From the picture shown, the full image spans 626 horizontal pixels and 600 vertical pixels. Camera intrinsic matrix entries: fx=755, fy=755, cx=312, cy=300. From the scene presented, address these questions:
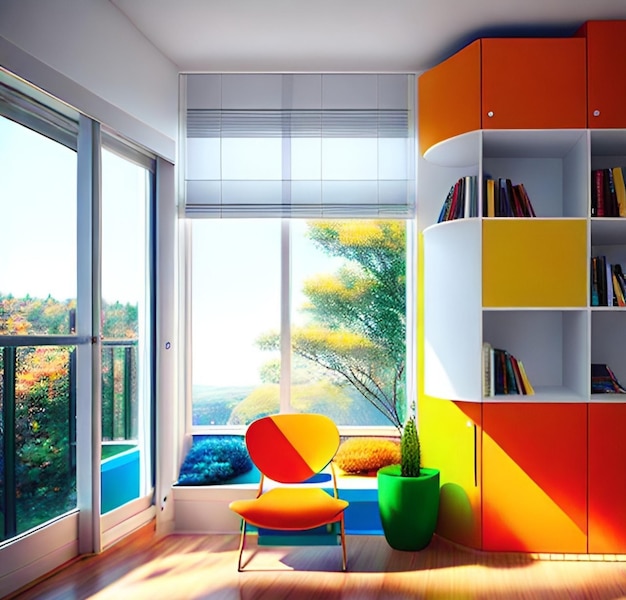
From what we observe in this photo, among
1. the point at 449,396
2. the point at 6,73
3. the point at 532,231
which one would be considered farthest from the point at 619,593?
the point at 6,73

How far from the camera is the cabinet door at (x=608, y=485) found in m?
4.26

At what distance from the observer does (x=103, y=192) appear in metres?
4.38

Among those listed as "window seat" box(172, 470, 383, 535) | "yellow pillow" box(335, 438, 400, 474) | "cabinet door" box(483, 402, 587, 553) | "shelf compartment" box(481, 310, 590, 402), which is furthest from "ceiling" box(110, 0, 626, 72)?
"window seat" box(172, 470, 383, 535)

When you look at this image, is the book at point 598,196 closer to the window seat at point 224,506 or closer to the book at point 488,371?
the book at point 488,371

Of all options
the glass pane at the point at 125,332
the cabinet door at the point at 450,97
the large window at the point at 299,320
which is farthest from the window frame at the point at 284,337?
the cabinet door at the point at 450,97

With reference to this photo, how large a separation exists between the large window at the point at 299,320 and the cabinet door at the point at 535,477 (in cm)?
97

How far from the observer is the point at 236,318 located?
17.2 feet

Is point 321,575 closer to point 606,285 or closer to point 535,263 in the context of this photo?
point 535,263

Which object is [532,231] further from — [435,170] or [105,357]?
[105,357]

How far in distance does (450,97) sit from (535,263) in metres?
1.13

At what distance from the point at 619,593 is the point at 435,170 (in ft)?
8.96

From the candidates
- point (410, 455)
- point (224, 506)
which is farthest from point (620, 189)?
point (224, 506)

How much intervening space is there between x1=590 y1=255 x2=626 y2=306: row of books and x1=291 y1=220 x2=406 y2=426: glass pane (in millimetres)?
1303

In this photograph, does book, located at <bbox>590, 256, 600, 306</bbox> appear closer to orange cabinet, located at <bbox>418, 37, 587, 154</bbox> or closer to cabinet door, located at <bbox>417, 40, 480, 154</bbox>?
orange cabinet, located at <bbox>418, 37, 587, 154</bbox>
